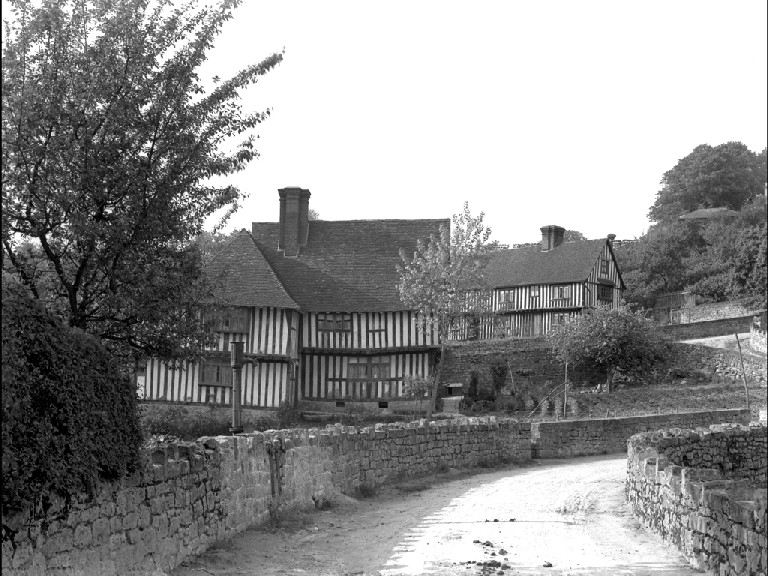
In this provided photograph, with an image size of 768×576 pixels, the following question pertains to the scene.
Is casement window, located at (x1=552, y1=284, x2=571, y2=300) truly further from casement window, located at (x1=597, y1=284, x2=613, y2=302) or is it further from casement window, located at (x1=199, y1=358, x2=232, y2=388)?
casement window, located at (x1=199, y1=358, x2=232, y2=388)

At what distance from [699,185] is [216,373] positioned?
1351 inches

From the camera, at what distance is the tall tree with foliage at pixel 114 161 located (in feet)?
31.4

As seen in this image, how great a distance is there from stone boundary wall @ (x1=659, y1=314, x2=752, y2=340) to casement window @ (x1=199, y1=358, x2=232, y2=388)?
18124 millimetres

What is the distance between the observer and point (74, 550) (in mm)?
6910

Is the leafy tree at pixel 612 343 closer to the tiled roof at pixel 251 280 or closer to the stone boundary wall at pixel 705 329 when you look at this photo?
the stone boundary wall at pixel 705 329

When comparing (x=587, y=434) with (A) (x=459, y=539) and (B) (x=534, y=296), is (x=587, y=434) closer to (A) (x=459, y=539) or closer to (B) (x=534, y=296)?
(A) (x=459, y=539)

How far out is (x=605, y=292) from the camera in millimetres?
44000

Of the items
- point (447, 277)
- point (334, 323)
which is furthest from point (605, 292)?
point (334, 323)

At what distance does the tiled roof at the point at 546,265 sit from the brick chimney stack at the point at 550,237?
1.25 feet

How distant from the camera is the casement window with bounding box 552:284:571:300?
4303cm

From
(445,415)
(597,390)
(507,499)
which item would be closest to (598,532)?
(507,499)

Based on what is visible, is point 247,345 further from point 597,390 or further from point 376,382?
point 597,390

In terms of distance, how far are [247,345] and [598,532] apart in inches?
765

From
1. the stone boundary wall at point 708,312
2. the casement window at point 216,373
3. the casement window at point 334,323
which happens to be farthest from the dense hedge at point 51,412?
the stone boundary wall at point 708,312
